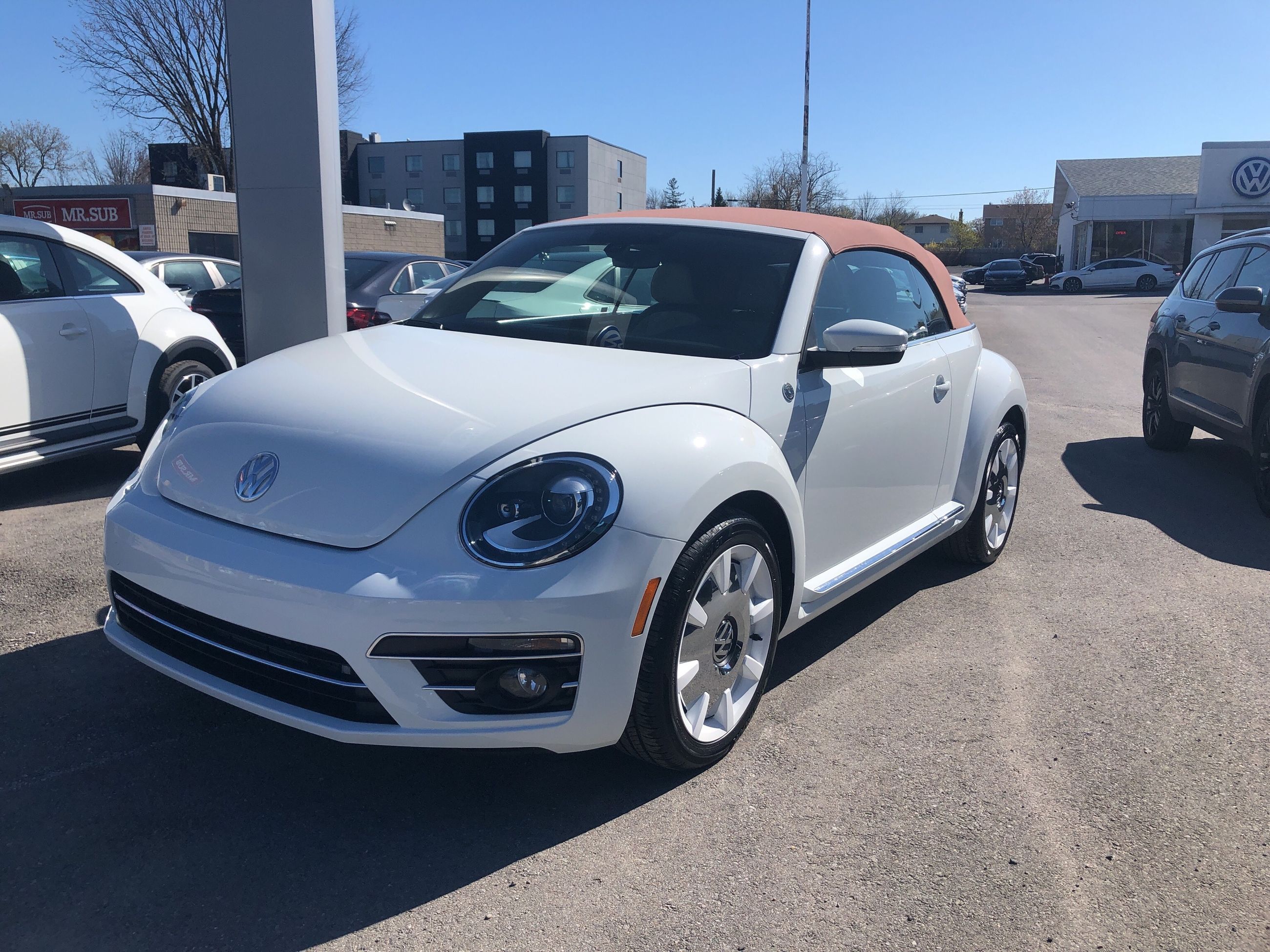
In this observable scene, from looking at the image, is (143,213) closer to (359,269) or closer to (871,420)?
(359,269)

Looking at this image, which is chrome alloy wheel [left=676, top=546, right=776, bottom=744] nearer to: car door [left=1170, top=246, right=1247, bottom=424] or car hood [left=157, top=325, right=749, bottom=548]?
car hood [left=157, top=325, right=749, bottom=548]

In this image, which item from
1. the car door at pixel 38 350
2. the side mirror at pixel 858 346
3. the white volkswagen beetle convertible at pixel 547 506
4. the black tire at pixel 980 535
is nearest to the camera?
the white volkswagen beetle convertible at pixel 547 506

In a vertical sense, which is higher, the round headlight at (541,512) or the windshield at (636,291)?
the windshield at (636,291)

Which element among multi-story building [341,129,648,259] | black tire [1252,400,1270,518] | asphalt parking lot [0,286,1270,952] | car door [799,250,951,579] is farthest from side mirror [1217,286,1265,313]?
multi-story building [341,129,648,259]

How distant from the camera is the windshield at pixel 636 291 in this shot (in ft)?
11.0

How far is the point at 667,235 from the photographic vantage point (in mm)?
3809

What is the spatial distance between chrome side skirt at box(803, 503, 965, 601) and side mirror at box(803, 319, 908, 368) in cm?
73

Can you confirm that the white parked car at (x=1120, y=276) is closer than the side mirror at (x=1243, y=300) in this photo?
No

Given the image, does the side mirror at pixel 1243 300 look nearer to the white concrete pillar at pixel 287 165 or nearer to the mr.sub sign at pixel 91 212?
the white concrete pillar at pixel 287 165

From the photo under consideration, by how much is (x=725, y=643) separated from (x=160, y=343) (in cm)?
479

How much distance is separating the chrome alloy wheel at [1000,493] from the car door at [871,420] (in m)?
0.70

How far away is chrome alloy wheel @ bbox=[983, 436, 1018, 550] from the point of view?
4863 millimetres

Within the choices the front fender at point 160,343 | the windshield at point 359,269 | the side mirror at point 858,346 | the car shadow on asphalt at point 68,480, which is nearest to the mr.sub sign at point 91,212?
the windshield at point 359,269

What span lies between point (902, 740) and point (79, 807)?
94.0 inches
